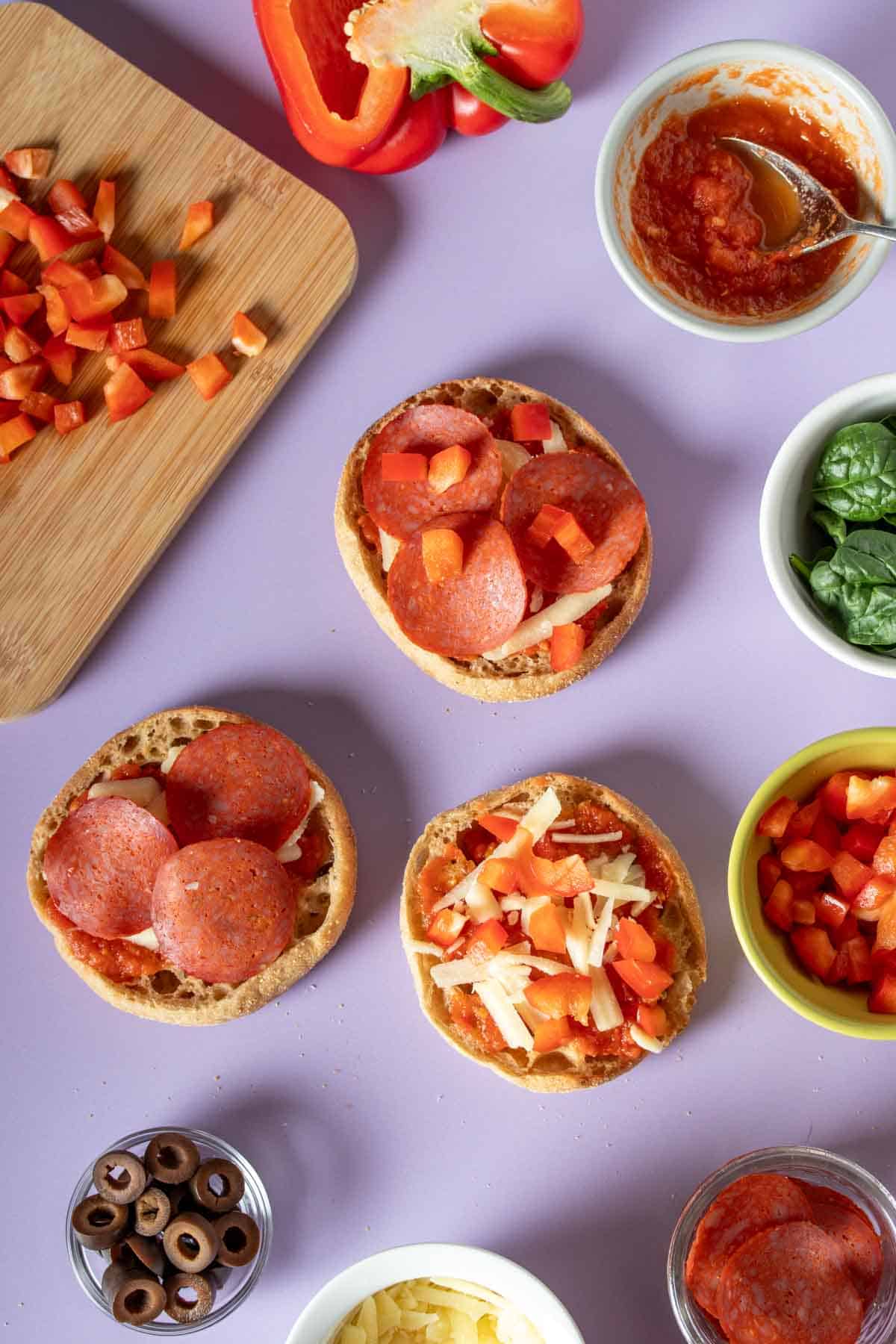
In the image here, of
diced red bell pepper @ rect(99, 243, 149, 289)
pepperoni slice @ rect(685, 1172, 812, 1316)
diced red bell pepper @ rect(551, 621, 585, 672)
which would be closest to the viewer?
pepperoni slice @ rect(685, 1172, 812, 1316)

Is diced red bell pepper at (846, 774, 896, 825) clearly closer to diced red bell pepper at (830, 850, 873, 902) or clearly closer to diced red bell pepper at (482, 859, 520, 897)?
diced red bell pepper at (830, 850, 873, 902)

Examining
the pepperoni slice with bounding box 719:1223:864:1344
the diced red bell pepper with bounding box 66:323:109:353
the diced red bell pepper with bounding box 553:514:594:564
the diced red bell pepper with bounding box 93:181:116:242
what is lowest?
the pepperoni slice with bounding box 719:1223:864:1344

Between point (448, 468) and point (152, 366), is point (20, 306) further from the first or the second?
point (448, 468)

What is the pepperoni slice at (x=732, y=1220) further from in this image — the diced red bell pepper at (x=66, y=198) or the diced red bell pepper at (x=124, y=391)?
the diced red bell pepper at (x=66, y=198)

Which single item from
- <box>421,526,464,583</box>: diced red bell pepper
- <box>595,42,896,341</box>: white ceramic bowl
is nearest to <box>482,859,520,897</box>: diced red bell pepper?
<box>421,526,464,583</box>: diced red bell pepper

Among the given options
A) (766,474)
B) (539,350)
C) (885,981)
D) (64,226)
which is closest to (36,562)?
(64,226)

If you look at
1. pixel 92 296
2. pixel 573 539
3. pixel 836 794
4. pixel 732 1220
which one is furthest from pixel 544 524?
pixel 732 1220

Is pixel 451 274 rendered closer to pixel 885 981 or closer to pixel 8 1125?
pixel 885 981
